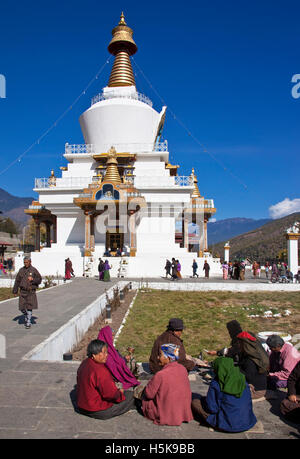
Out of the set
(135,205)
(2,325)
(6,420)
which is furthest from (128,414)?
(135,205)

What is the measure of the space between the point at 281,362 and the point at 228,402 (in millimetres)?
1723

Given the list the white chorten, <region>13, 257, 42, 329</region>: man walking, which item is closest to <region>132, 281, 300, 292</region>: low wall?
the white chorten

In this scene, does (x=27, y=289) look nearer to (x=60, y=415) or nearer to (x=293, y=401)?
(x=60, y=415)

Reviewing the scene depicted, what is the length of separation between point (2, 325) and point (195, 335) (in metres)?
4.44

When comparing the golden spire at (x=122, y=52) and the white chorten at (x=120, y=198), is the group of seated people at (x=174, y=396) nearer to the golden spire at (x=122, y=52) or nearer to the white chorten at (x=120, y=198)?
the white chorten at (x=120, y=198)

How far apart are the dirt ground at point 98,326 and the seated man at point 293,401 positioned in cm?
397

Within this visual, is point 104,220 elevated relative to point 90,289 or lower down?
elevated

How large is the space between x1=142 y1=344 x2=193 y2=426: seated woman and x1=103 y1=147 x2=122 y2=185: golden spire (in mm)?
17882

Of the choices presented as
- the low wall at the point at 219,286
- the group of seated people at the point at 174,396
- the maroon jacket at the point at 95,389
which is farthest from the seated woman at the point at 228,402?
the low wall at the point at 219,286

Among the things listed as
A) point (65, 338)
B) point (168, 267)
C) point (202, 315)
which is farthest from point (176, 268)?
point (65, 338)

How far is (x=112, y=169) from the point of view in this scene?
861 inches

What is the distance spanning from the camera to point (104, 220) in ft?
72.3
